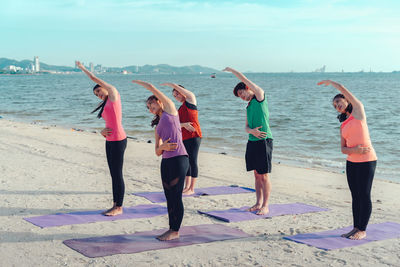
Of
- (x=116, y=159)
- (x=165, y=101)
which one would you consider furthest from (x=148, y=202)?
(x=165, y=101)

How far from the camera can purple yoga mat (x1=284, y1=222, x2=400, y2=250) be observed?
5258 millimetres

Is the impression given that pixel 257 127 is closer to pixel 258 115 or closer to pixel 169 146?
pixel 258 115

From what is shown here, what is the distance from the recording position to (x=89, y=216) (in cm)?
618

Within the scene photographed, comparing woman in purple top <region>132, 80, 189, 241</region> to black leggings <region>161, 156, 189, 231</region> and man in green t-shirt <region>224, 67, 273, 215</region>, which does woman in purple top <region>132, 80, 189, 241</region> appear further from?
man in green t-shirt <region>224, 67, 273, 215</region>

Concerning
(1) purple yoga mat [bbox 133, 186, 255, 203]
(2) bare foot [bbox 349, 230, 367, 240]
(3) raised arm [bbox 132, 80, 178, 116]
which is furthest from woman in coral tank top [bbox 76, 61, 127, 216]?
(2) bare foot [bbox 349, 230, 367, 240]

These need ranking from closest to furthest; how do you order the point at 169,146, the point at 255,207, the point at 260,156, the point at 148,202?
the point at 169,146, the point at 260,156, the point at 255,207, the point at 148,202

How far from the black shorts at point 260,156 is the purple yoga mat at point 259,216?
25.7 inches

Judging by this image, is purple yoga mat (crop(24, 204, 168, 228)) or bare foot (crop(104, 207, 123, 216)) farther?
bare foot (crop(104, 207, 123, 216))

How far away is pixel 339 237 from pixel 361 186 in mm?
762

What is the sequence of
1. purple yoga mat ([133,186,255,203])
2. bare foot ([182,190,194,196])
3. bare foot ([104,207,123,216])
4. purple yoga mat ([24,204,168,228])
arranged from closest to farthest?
purple yoga mat ([24,204,168,228]) < bare foot ([104,207,123,216]) < purple yoga mat ([133,186,255,203]) < bare foot ([182,190,194,196])

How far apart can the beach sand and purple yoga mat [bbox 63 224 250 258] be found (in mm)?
118

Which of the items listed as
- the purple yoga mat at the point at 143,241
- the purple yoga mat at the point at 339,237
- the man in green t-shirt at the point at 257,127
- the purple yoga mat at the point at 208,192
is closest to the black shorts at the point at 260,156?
the man in green t-shirt at the point at 257,127

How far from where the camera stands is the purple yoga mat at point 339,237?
526 centimetres

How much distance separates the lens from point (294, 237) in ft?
18.1
